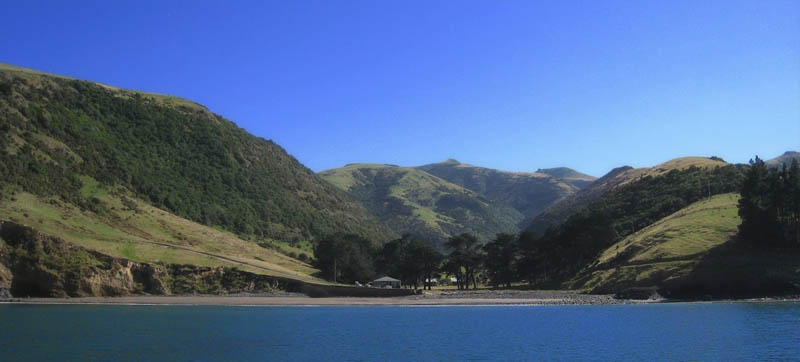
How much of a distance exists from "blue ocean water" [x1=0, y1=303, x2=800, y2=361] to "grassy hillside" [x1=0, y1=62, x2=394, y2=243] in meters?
Answer: 42.5

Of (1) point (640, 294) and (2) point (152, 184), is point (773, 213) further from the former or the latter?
(2) point (152, 184)

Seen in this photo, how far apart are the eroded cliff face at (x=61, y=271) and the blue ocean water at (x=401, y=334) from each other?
625 cm

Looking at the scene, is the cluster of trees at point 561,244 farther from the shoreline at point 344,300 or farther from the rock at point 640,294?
the rock at point 640,294

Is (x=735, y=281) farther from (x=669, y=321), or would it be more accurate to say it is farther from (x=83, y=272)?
(x=83, y=272)

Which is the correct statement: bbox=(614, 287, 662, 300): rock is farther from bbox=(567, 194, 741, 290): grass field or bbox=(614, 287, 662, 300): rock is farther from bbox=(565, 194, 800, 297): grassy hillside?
bbox=(567, 194, 741, 290): grass field

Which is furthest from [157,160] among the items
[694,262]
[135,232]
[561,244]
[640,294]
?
[694,262]

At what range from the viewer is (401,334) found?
143 ft

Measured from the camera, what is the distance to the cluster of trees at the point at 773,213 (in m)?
74.4

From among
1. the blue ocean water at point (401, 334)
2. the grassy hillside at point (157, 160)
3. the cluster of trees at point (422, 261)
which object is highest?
the grassy hillside at point (157, 160)

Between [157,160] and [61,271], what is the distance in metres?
67.8

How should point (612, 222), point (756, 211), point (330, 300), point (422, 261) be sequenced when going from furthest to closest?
1. point (422, 261)
2. point (612, 222)
3. point (330, 300)
4. point (756, 211)

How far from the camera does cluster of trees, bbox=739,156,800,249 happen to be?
74438 millimetres

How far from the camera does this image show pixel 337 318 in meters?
56.5

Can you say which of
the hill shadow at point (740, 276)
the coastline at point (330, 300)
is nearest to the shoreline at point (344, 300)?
the coastline at point (330, 300)
